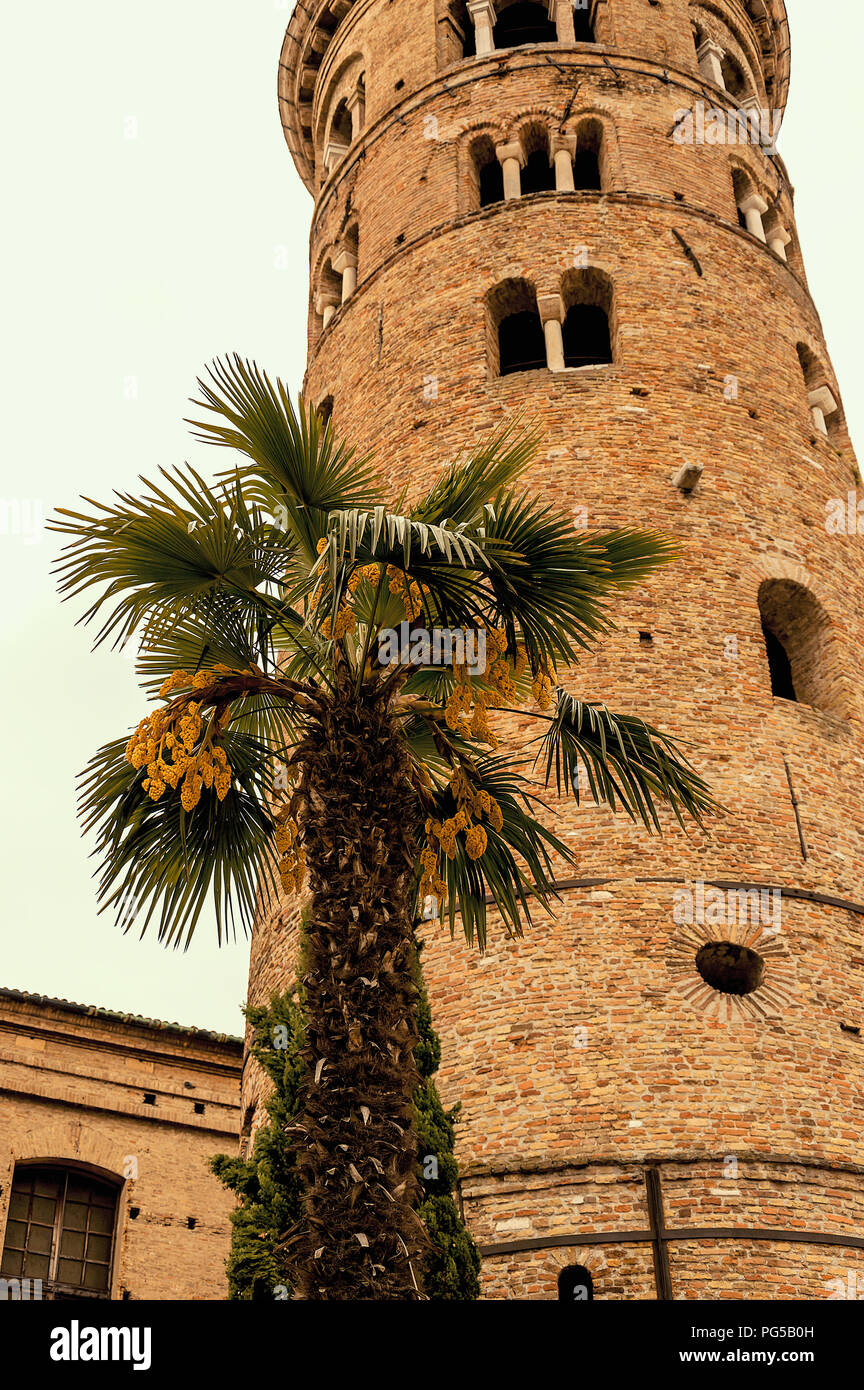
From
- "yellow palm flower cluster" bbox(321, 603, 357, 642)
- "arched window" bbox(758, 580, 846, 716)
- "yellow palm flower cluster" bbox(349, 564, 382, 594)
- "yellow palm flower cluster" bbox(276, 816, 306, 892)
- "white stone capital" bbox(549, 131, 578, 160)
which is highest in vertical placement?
"white stone capital" bbox(549, 131, 578, 160)

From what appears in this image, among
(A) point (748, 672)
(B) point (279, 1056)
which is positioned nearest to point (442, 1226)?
(B) point (279, 1056)

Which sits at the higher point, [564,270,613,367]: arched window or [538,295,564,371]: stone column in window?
[564,270,613,367]: arched window

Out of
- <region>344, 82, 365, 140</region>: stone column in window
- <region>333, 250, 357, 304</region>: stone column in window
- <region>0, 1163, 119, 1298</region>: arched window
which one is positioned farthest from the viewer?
<region>344, 82, 365, 140</region>: stone column in window

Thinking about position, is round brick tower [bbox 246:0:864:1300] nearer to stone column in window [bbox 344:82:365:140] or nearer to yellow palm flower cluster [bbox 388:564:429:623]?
stone column in window [bbox 344:82:365:140]

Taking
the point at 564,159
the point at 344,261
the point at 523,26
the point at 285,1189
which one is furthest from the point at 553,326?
the point at 285,1189

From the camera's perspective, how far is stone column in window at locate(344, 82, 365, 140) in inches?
1009

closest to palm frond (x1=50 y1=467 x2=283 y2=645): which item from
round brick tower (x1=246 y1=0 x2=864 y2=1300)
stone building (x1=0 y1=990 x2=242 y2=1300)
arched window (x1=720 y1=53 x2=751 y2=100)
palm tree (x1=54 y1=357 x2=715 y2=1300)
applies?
palm tree (x1=54 y1=357 x2=715 y2=1300)

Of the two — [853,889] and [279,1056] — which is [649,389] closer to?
[853,889]

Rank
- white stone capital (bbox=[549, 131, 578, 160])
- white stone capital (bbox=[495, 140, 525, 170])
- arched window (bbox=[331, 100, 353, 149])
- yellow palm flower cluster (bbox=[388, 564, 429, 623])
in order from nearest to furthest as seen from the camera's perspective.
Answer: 1. yellow palm flower cluster (bbox=[388, 564, 429, 623])
2. white stone capital (bbox=[549, 131, 578, 160])
3. white stone capital (bbox=[495, 140, 525, 170])
4. arched window (bbox=[331, 100, 353, 149])

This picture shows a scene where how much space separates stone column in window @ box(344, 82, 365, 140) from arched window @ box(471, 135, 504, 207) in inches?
126

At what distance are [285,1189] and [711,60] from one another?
63.3ft

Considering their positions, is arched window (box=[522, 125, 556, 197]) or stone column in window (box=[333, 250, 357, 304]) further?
stone column in window (box=[333, 250, 357, 304])

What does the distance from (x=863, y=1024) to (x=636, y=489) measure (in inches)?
245

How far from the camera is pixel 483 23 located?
80.4 feet
